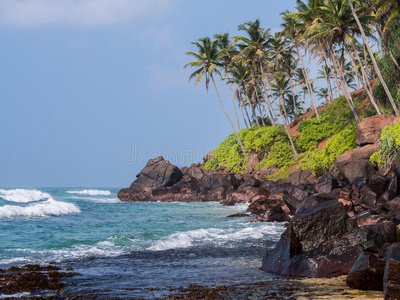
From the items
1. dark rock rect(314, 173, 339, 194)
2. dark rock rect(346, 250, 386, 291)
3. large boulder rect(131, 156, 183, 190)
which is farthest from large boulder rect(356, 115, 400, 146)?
large boulder rect(131, 156, 183, 190)

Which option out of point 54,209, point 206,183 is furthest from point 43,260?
point 206,183

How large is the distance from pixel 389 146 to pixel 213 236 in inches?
502

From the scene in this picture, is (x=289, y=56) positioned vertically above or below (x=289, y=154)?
above

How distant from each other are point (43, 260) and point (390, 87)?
29.6 meters

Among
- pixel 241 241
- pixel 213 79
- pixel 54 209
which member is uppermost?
pixel 213 79

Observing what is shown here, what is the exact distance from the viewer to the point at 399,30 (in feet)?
94.4

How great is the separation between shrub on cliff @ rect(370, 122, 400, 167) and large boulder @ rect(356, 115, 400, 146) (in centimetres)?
317

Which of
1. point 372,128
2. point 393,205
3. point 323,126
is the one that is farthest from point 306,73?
point 393,205

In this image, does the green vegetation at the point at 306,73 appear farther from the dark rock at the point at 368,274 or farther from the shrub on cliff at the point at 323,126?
the dark rock at the point at 368,274

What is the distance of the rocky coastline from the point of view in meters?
6.24

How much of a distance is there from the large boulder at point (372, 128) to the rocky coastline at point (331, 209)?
2.5 inches

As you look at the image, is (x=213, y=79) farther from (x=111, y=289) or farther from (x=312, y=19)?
(x=111, y=289)

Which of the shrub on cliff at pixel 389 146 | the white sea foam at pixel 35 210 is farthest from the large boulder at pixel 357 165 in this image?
the white sea foam at pixel 35 210

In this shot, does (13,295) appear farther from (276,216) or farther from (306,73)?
(306,73)
